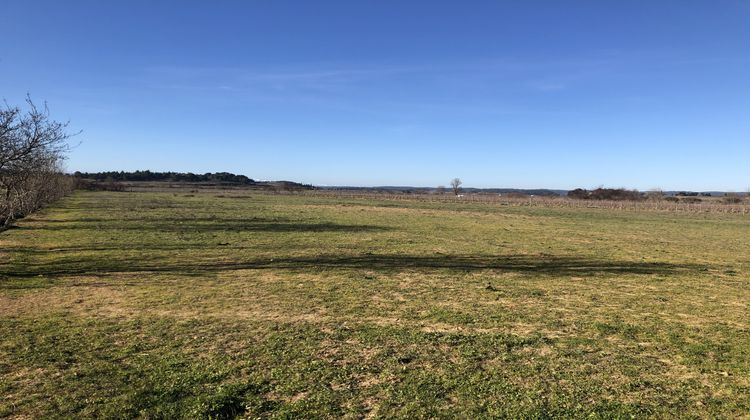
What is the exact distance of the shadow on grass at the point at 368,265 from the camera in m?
12.9

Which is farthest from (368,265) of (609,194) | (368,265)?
(609,194)

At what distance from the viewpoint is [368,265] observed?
47.5ft

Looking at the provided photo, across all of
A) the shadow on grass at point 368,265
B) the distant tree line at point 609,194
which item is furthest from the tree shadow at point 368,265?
the distant tree line at point 609,194

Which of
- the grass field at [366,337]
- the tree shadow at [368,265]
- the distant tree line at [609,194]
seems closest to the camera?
the grass field at [366,337]

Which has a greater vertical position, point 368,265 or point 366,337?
point 366,337

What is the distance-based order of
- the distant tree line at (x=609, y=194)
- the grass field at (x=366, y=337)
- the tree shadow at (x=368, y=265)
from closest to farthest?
the grass field at (x=366, y=337), the tree shadow at (x=368, y=265), the distant tree line at (x=609, y=194)

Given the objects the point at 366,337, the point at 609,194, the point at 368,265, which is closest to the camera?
the point at 366,337

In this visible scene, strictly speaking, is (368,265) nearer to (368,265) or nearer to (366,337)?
(368,265)

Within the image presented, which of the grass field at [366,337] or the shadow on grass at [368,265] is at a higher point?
the grass field at [366,337]

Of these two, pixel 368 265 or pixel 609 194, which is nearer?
pixel 368 265

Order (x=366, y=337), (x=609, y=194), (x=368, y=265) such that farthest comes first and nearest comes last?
(x=609, y=194) < (x=368, y=265) < (x=366, y=337)

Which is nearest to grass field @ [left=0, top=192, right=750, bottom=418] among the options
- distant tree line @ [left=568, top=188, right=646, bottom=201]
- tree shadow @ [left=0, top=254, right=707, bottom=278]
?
tree shadow @ [left=0, top=254, right=707, bottom=278]

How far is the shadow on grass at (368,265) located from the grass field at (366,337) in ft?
0.35

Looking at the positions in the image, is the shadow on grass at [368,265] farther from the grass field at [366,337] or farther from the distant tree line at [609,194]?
the distant tree line at [609,194]
